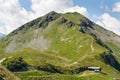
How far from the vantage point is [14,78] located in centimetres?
3538

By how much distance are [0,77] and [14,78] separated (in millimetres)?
2148

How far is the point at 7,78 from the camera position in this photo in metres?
33.9

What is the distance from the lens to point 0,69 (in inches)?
1389

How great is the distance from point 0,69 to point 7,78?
188 centimetres

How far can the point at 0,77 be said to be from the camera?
33656 mm

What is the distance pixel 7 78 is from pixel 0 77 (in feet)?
2.52

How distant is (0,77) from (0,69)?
1.80 meters

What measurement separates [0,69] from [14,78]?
186 cm

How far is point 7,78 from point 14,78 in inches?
60.9
